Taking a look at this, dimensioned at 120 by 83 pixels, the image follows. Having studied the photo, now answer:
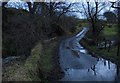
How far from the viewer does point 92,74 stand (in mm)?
19391

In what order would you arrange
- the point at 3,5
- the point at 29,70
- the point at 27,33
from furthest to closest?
1. the point at 3,5
2. the point at 27,33
3. the point at 29,70

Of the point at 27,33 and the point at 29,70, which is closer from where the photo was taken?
the point at 29,70

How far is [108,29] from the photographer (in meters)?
59.7

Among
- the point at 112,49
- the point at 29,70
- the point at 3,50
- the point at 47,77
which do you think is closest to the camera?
the point at 29,70

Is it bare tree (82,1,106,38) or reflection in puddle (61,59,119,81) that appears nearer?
reflection in puddle (61,59,119,81)

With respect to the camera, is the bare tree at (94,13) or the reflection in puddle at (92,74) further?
the bare tree at (94,13)

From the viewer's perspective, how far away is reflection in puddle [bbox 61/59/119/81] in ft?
58.5

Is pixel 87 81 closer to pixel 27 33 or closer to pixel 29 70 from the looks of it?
pixel 29 70

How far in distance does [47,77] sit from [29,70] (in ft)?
14.2

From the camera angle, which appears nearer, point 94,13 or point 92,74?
point 92,74

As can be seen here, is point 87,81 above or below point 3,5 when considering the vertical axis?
below

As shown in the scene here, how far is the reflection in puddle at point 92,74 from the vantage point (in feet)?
58.5

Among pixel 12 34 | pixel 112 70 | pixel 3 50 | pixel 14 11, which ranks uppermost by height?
pixel 14 11

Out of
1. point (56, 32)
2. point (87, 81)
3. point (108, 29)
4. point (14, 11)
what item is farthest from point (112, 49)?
point (108, 29)
